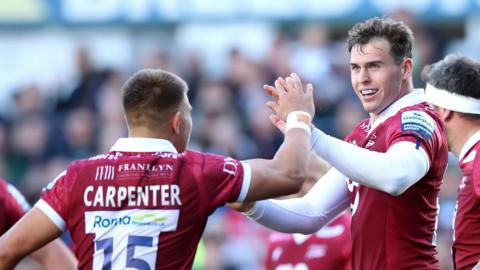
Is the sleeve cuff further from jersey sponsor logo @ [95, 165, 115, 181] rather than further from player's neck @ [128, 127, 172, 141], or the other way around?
jersey sponsor logo @ [95, 165, 115, 181]

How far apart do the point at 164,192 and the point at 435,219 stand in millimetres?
1652

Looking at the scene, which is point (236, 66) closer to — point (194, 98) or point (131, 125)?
point (194, 98)

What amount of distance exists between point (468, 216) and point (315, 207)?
0.95 metres

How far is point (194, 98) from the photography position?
14.0m

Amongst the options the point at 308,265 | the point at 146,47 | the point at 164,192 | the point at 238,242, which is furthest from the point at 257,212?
the point at 146,47

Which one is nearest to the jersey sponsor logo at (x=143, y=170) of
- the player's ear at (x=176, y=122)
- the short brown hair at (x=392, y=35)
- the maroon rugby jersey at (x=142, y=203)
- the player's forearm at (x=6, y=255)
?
the maroon rugby jersey at (x=142, y=203)

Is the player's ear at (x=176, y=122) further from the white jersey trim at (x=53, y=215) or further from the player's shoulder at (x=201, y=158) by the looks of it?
the white jersey trim at (x=53, y=215)

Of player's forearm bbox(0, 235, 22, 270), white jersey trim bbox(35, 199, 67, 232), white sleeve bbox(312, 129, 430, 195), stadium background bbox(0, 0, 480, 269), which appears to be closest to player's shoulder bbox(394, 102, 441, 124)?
white sleeve bbox(312, 129, 430, 195)

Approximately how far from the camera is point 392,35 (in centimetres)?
660

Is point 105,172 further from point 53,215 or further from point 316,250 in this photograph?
point 316,250

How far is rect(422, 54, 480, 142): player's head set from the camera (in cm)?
665

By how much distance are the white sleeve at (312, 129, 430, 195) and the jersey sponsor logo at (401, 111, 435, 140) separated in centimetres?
11

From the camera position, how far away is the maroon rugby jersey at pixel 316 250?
25.9 ft

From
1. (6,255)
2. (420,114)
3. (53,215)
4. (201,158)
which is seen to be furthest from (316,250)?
(6,255)
